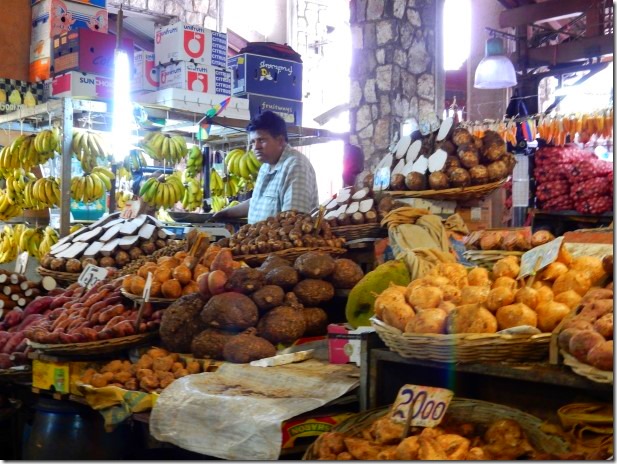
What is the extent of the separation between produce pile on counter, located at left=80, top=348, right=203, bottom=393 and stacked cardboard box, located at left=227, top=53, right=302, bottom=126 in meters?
4.00

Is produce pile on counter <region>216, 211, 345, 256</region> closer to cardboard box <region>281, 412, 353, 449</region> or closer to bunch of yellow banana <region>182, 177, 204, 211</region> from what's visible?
cardboard box <region>281, 412, 353, 449</region>

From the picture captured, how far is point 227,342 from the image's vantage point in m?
2.98

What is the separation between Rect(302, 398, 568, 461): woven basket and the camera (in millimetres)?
2055

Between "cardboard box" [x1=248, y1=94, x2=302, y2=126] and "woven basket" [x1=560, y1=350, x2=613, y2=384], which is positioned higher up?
"cardboard box" [x1=248, y1=94, x2=302, y2=126]

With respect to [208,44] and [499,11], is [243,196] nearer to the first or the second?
[208,44]

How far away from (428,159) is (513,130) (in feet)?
11.7

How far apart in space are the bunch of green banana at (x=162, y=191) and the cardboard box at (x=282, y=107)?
3.45 ft

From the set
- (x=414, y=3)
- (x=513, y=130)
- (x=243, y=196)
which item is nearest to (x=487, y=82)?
(x=513, y=130)

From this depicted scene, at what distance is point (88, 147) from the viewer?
19.6ft

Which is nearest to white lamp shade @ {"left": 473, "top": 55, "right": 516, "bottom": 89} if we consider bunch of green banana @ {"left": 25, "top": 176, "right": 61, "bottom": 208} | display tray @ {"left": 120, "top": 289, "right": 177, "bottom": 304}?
bunch of green banana @ {"left": 25, "top": 176, "right": 61, "bottom": 208}

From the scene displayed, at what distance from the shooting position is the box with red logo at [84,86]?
6141 mm

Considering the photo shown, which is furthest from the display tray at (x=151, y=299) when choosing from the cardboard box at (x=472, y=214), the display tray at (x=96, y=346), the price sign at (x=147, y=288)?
the cardboard box at (x=472, y=214)

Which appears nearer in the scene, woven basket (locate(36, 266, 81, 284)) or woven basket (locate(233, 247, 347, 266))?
woven basket (locate(233, 247, 347, 266))

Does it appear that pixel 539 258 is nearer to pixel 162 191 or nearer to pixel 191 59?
pixel 162 191
